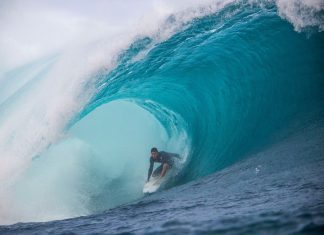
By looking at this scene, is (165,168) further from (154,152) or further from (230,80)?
(230,80)

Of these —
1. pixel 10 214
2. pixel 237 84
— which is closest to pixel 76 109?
pixel 10 214

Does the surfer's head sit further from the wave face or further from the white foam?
the white foam

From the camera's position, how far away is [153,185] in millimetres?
9000

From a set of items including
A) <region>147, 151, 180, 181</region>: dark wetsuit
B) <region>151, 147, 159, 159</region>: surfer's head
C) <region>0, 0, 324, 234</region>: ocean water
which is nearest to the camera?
<region>0, 0, 324, 234</region>: ocean water

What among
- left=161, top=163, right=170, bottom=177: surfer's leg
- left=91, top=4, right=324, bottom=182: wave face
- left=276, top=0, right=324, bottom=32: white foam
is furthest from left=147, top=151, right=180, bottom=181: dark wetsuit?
left=276, top=0, right=324, bottom=32: white foam

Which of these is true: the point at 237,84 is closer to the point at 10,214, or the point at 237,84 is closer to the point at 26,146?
the point at 26,146

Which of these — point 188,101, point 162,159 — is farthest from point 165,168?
point 188,101

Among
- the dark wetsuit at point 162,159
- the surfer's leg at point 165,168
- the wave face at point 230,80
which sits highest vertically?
the wave face at point 230,80

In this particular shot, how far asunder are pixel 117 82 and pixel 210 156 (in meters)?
3.88

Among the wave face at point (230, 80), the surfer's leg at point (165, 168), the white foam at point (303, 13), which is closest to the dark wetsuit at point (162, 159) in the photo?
the surfer's leg at point (165, 168)

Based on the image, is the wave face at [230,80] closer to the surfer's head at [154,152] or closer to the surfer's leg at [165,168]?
the surfer's leg at [165,168]

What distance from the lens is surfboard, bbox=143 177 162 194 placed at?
8789 millimetres

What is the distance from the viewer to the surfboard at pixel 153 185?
8789 millimetres

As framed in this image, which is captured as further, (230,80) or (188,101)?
(188,101)
